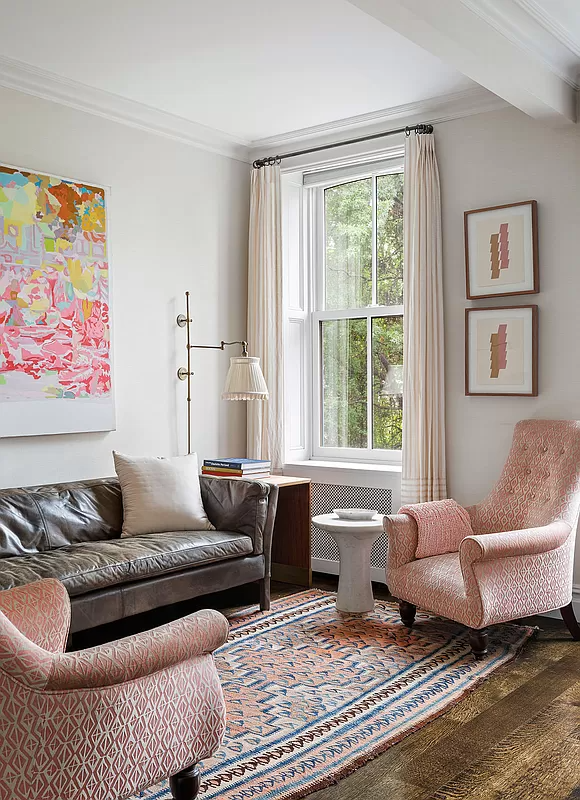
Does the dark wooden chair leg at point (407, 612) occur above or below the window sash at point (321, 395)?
below

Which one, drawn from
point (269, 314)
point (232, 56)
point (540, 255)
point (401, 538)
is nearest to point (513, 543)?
point (401, 538)

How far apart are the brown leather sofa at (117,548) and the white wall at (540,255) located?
1173 millimetres

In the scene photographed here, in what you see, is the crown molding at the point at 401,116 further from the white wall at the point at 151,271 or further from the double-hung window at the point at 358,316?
the white wall at the point at 151,271

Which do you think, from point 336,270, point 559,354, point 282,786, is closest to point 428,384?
point 559,354

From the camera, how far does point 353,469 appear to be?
4875 millimetres

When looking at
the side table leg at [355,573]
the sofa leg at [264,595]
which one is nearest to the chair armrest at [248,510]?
the sofa leg at [264,595]

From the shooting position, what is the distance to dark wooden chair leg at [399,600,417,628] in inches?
151

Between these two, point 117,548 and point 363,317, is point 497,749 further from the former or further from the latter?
point 363,317

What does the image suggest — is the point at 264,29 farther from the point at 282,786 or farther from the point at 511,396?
the point at 282,786

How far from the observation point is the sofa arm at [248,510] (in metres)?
4.15

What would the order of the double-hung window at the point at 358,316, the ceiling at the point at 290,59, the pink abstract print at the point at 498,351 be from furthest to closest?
the double-hung window at the point at 358,316 < the pink abstract print at the point at 498,351 < the ceiling at the point at 290,59

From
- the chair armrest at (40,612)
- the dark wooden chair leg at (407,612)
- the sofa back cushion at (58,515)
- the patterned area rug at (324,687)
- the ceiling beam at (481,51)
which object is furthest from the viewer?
the dark wooden chair leg at (407,612)

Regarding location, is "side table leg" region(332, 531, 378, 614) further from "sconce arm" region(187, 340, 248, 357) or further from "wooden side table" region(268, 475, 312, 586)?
"sconce arm" region(187, 340, 248, 357)

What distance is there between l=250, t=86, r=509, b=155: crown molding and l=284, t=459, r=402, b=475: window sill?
205cm
